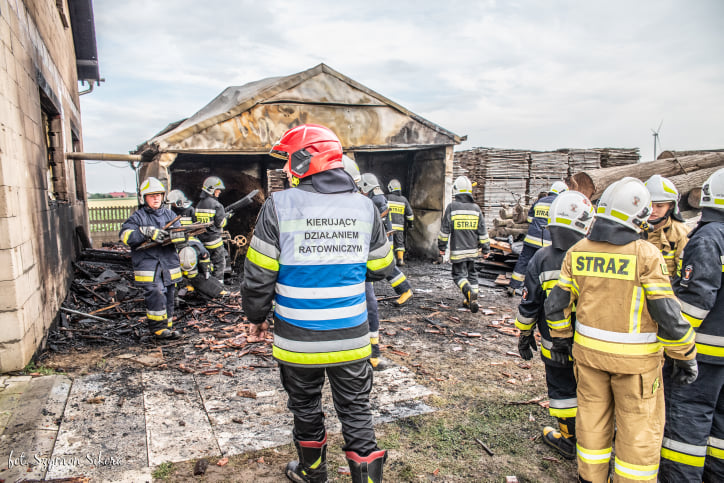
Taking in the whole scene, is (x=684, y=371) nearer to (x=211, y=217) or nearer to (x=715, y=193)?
(x=715, y=193)

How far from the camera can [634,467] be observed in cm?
271

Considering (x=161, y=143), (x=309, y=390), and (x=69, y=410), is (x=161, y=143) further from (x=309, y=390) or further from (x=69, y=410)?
(x=309, y=390)

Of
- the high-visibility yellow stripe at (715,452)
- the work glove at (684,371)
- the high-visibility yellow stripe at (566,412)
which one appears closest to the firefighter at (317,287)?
the high-visibility yellow stripe at (566,412)

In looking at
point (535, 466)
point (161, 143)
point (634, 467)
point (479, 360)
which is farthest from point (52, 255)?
point (634, 467)

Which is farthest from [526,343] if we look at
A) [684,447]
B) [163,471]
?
[163,471]

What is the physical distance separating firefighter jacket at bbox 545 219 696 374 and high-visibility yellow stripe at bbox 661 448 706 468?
76 cm

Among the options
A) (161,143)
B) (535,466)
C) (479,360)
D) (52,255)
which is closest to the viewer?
(535,466)

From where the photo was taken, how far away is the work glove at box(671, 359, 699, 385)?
2.75 metres

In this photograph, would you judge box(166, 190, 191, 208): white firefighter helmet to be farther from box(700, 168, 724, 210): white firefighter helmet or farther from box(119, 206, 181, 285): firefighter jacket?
box(700, 168, 724, 210): white firefighter helmet

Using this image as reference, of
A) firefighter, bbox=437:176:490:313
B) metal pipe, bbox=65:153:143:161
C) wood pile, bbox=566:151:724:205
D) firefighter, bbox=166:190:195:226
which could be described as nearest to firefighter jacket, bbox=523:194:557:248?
wood pile, bbox=566:151:724:205

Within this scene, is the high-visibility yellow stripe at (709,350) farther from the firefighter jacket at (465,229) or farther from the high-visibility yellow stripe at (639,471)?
the firefighter jacket at (465,229)

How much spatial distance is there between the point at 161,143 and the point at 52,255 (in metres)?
3.31

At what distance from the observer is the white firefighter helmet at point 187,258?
25.9ft

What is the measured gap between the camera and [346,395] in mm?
2775
